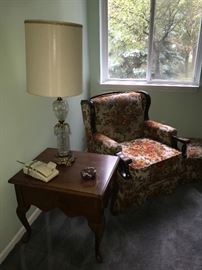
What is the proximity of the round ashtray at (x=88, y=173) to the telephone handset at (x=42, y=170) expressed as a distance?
182 millimetres

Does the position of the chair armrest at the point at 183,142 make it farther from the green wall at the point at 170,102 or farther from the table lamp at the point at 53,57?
the table lamp at the point at 53,57

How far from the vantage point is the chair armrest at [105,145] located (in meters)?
2.07

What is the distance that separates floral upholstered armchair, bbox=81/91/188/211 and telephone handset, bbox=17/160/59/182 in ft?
1.91

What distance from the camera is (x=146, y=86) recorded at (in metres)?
2.94

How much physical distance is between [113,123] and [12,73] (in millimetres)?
1111

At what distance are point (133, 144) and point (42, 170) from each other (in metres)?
1.08

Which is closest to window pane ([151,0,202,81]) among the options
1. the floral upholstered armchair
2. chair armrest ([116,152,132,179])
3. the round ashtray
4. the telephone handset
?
the floral upholstered armchair

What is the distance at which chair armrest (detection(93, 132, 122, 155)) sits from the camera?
81.5 inches

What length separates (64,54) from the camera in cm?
142

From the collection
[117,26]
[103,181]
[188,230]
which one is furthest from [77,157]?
[117,26]

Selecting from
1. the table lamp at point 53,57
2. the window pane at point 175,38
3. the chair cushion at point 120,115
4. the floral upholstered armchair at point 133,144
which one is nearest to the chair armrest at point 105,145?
the floral upholstered armchair at point 133,144

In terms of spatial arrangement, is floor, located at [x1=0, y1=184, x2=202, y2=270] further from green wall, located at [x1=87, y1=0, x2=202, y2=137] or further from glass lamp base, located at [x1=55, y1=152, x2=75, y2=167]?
green wall, located at [x1=87, y1=0, x2=202, y2=137]

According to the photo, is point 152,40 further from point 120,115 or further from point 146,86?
point 120,115

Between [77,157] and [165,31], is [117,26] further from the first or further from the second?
[77,157]
